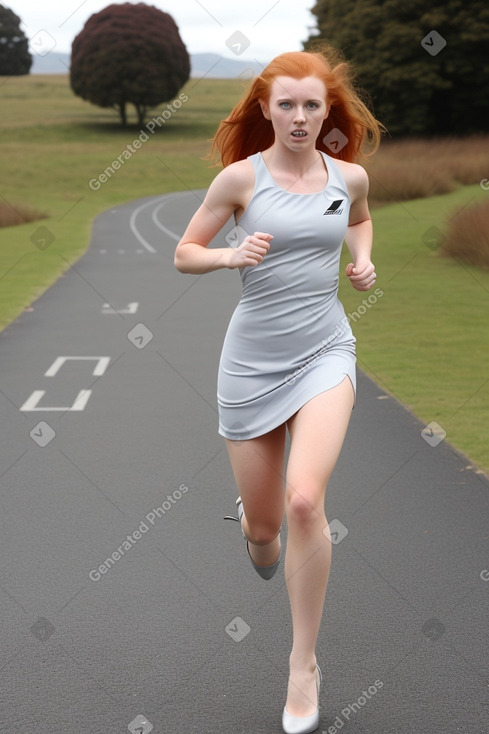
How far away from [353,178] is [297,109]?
38cm

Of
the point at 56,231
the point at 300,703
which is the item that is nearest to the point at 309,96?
the point at 300,703

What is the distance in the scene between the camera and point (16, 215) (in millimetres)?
35750

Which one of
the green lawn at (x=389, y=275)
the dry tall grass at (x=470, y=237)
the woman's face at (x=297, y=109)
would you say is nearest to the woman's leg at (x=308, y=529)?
the woman's face at (x=297, y=109)

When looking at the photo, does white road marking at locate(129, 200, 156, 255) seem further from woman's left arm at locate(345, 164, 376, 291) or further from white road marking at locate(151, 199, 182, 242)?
woman's left arm at locate(345, 164, 376, 291)

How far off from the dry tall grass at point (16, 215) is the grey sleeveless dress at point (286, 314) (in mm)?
31045

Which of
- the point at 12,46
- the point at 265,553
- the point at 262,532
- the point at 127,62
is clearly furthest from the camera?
the point at 12,46

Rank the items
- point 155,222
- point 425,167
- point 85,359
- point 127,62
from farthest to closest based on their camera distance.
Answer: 1. point 127,62
2. point 425,167
3. point 155,222
4. point 85,359

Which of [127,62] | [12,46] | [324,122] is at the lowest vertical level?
[12,46]

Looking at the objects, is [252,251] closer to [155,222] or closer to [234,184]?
[234,184]

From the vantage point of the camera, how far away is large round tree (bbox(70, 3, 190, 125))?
89062mm

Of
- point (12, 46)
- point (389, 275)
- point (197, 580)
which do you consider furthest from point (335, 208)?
point (12, 46)

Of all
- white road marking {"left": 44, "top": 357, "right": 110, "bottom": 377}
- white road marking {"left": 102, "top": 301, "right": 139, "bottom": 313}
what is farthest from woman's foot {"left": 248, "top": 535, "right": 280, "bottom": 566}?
white road marking {"left": 102, "top": 301, "right": 139, "bottom": 313}

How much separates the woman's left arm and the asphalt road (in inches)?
58.8

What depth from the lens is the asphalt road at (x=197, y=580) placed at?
4.07 metres
